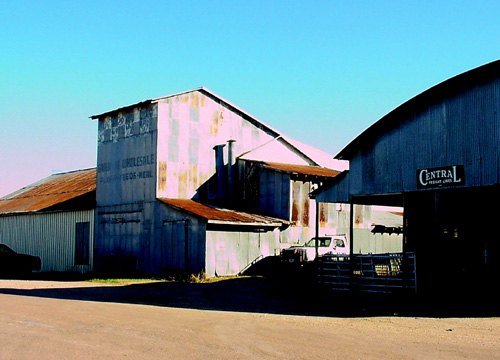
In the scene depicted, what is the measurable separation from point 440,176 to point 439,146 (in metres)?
0.98

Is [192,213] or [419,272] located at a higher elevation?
[192,213]

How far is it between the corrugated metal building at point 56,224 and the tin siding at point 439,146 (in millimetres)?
20575

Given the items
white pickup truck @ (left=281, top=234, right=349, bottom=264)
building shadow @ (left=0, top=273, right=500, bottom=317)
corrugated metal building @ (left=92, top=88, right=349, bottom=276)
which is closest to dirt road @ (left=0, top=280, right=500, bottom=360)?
building shadow @ (left=0, top=273, right=500, bottom=317)

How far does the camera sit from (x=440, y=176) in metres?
21.4

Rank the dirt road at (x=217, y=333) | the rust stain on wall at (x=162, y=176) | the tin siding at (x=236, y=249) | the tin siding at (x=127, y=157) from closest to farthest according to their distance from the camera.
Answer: the dirt road at (x=217, y=333) → the tin siding at (x=236, y=249) → the rust stain on wall at (x=162, y=176) → the tin siding at (x=127, y=157)

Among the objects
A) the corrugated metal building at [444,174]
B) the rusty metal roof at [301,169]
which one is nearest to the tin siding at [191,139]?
the rusty metal roof at [301,169]

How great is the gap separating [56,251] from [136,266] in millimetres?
7915

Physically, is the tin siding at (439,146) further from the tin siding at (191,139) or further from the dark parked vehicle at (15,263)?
the dark parked vehicle at (15,263)

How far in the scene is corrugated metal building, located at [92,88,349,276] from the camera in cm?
3338

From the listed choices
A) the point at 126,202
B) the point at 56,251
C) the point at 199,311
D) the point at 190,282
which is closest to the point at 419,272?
the point at 199,311

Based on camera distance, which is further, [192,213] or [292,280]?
[192,213]

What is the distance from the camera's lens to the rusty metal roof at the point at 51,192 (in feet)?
145

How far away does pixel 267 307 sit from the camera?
20.4 m

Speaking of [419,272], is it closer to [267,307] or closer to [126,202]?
[267,307]
